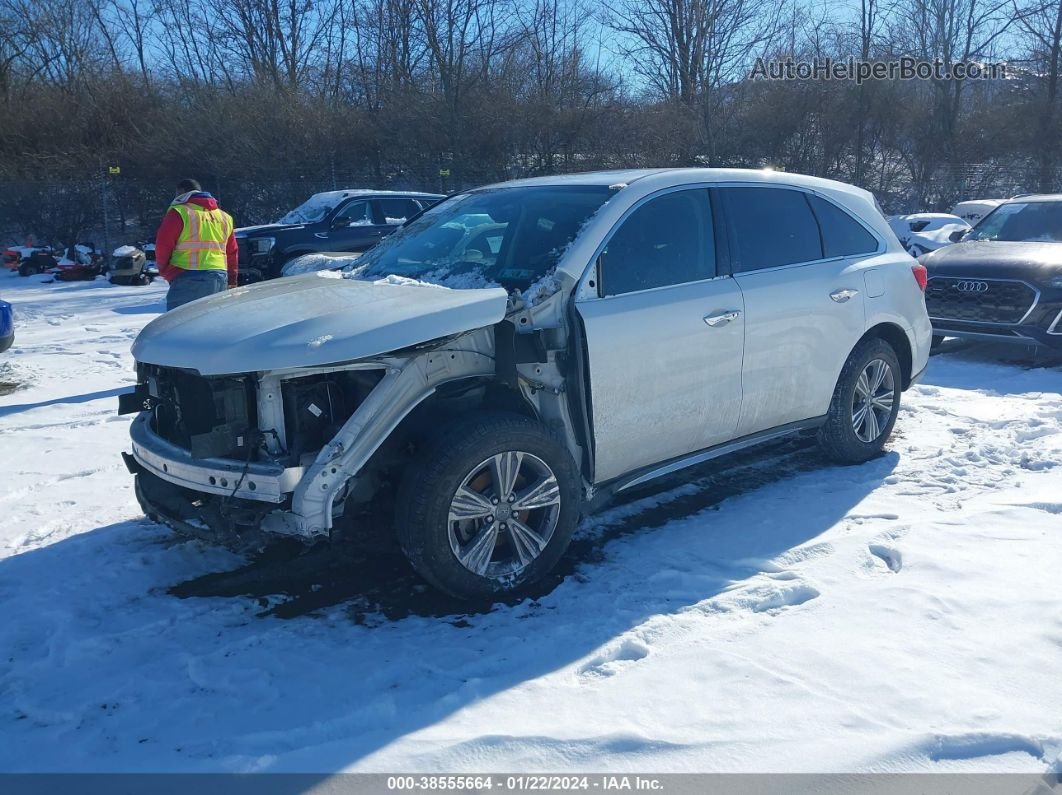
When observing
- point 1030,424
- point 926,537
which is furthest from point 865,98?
point 926,537

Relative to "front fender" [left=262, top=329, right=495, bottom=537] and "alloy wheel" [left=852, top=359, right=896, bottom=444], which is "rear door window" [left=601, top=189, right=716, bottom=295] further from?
"alloy wheel" [left=852, top=359, right=896, bottom=444]

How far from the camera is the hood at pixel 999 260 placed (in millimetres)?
8906

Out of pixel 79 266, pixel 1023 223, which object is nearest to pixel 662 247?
pixel 1023 223

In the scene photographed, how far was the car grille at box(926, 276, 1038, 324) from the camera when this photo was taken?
8.82 m

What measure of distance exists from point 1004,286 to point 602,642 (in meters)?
7.10

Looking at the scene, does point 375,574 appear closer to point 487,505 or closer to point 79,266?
point 487,505

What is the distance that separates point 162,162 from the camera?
83.5 feet

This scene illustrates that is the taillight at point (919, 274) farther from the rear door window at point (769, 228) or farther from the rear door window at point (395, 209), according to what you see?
the rear door window at point (395, 209)

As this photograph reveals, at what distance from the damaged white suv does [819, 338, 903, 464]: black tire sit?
0.02m

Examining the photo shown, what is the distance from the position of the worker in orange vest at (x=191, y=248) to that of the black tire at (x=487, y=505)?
4.48 meters

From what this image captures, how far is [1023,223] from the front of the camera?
1027 cm

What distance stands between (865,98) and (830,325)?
2844 centimetres

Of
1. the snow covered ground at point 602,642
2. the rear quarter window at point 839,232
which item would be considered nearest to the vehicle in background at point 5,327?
the snow covered ground at point 602,642

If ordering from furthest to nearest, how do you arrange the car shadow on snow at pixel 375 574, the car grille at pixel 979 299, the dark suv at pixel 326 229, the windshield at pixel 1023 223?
the dark suv at pixel 326 229, the windshield at pixel 1023 223, the car grille at pixel 979 299, the car shadow on snow at pixel 375 574
